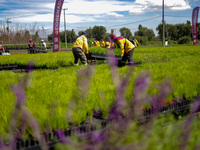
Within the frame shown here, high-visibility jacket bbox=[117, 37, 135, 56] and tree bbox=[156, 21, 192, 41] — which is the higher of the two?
tree bbox=[156, 21, 192, 41]

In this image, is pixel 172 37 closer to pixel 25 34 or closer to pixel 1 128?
pixel 25 34

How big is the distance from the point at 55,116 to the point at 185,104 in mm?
1814

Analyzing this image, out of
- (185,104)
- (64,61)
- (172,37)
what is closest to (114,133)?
(185,104)

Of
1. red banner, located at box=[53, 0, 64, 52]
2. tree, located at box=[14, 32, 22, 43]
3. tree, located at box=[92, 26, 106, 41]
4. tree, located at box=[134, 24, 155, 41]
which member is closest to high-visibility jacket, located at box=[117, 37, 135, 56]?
red banner, located at box=[53, 0, 64, 52]

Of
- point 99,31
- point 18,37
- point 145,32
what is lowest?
point 18,37

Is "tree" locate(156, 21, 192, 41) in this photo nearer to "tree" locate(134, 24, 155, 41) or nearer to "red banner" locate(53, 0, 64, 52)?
"tree" locate(134, 24, 155, 41)

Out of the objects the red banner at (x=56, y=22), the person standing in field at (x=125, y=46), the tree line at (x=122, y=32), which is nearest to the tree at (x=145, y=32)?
the tree line at (x=122, y=32)

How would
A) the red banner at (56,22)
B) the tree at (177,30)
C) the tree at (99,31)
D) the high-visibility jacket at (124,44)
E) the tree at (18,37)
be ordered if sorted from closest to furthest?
the high-visibility jacket at (124,44), the red banner at (56,22), the tree at (18,37), the tree at (177,30), the tree at (99,31)

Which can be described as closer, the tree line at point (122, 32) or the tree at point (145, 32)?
the tree line at point (122, 32)

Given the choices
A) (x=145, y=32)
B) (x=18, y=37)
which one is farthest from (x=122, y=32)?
(x=145, y=32)

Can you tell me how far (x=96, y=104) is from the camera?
2686 mm

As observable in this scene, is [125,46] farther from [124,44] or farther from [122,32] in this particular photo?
[122,32]

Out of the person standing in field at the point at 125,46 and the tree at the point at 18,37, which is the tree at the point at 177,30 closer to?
the tree at the point at 18,37

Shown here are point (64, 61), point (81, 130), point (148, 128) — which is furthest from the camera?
point (64, 61)
